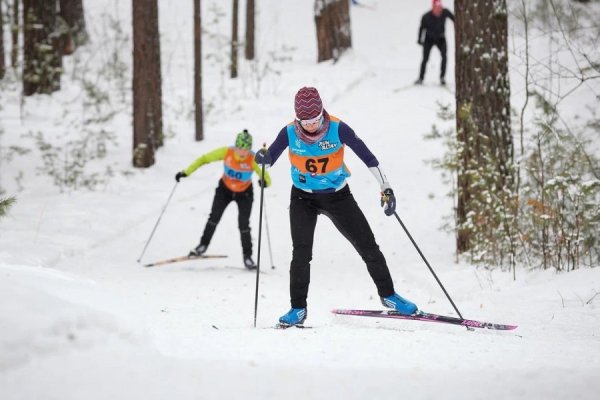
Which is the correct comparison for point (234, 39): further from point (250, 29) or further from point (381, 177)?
point (381, 177)

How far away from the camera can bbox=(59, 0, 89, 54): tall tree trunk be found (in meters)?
18.2

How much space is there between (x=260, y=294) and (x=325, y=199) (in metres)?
2.36

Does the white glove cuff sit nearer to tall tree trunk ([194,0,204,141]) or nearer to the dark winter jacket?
tall tree trunk ([194,0,204,141])

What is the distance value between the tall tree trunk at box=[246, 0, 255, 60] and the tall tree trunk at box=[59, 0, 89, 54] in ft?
15.4

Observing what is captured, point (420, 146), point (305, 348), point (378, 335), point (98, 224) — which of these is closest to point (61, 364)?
point (305, 348)

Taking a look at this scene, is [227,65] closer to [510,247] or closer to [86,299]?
[510,247]

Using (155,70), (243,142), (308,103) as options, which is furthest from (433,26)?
(308,103)

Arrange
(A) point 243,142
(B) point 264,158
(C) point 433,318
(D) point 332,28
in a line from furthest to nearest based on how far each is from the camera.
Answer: (D) point 332,28
(A) point 243,142
(B) point 264,158
(C) point 433,318

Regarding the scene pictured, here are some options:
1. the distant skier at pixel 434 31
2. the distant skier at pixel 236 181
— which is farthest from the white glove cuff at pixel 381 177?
the distant skier at pixel 434 31

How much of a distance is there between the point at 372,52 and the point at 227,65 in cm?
500

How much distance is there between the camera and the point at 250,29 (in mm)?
19438

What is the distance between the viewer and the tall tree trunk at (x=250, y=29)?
1906 centimetres

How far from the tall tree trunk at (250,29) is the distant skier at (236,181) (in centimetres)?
A: 1152

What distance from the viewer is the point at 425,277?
24.0 feet
